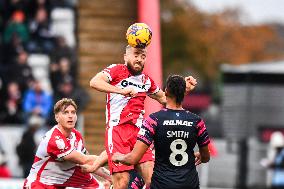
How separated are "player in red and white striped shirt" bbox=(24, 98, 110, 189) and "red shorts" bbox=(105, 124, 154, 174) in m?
0.65

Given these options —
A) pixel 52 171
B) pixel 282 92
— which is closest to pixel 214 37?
pixel 282 92

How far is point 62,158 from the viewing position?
1166cm

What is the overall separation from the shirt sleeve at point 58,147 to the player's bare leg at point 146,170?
98 cm

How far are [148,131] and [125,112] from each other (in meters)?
0.99

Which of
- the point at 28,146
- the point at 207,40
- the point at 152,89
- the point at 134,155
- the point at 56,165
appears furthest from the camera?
the point at 207,40

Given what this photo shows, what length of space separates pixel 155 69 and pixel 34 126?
286 cm

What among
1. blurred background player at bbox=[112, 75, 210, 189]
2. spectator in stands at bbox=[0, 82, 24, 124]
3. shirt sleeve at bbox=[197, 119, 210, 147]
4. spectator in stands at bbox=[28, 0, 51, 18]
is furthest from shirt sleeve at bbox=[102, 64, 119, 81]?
spectator in stands at bbox=[28, 0, 51, 18]

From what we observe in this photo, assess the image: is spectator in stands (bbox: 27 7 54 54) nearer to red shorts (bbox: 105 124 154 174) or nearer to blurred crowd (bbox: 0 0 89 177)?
blurred crowd (bbox: 0 0 89 177)

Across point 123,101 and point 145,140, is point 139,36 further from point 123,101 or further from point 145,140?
point 145,140

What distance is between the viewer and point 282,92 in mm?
23828

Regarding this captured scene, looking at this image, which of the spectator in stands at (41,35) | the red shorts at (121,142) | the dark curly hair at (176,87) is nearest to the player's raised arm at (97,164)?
the red shorts at (121,142)

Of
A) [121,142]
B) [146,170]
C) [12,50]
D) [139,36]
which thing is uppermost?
[139,36]

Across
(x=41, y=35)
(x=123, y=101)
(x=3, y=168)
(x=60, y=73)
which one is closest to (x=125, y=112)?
(x=123, y=101)

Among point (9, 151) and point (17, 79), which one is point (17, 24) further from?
point (9, 151)
